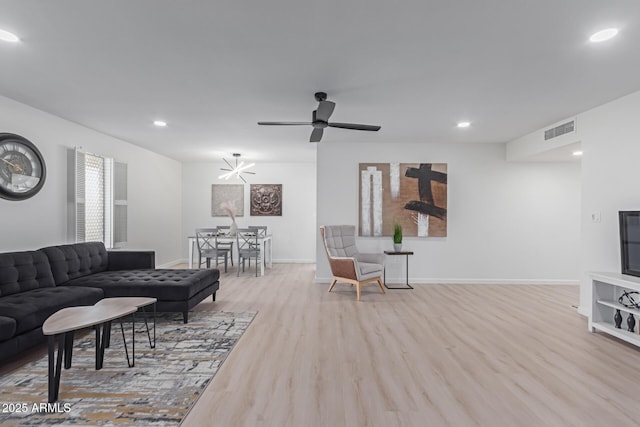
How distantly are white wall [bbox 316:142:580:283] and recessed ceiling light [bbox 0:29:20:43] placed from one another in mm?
4129

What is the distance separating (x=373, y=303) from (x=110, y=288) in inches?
126

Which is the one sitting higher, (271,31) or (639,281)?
(271,31)

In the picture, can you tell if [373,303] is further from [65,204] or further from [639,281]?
[65,204]

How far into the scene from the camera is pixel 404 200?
230 inches

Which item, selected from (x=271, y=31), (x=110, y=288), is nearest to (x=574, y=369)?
(x=271, y=31)

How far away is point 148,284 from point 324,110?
8.76 ft

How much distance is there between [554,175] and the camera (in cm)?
579

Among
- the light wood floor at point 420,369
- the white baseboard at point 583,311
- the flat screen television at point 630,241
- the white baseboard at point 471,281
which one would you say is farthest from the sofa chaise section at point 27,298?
the white baseboard at point 583,311

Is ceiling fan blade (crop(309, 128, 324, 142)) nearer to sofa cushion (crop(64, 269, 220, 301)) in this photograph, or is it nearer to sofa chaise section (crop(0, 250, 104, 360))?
sofa cushion (crop(64, 269, 220, 301))

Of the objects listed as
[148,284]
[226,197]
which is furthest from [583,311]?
[226,197]

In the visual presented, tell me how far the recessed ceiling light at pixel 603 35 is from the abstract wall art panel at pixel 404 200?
3.51 meters

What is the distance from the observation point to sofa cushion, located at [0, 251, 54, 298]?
3.14m

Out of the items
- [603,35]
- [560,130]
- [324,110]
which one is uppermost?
[603,35]

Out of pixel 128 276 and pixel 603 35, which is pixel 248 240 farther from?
pixel 603 35
